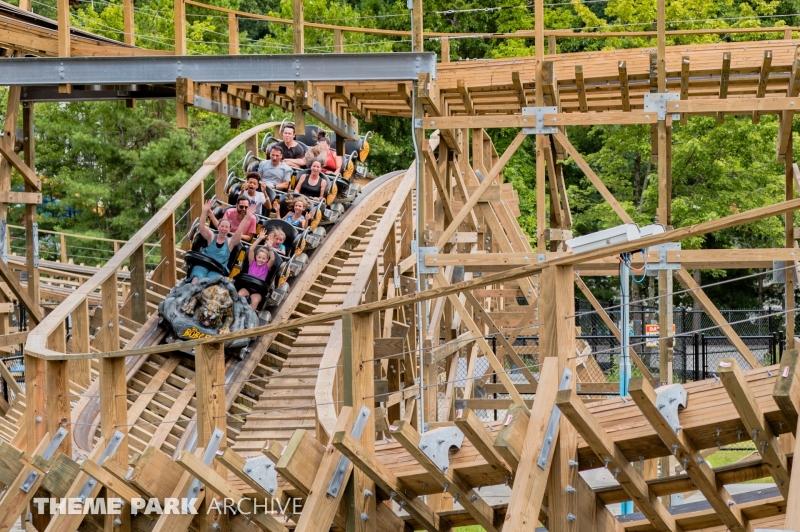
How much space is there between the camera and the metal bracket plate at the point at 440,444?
18.4 ft

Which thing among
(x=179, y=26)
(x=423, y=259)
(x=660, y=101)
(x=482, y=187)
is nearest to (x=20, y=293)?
(x=179, y=26)

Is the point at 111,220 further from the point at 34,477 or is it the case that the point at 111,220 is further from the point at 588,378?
the point at 34,477

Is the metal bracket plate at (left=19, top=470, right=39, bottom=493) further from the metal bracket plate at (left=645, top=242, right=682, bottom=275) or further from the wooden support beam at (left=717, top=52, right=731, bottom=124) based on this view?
the wooden support beam at (left=717, top=52, right=731, bottom=124)

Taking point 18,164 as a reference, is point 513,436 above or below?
below

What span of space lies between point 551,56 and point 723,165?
1261 cm

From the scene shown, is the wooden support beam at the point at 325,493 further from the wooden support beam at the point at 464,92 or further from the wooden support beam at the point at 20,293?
the wooden support beam at the point at 20,293

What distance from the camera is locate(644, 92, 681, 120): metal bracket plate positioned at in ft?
34.6

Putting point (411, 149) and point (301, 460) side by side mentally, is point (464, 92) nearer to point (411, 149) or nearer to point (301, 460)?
point (301, 460)

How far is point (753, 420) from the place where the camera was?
5.03m

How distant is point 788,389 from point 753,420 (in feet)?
1.16

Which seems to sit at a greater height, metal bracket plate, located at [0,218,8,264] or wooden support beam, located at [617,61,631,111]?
wooden support beam, located at [617,61,631,111]

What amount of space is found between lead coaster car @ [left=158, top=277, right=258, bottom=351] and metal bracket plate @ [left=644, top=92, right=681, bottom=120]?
450cm

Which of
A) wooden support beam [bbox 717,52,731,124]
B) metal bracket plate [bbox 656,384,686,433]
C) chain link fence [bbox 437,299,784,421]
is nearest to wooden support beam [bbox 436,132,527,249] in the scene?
chain link fence [bbox 437,299,784,421]

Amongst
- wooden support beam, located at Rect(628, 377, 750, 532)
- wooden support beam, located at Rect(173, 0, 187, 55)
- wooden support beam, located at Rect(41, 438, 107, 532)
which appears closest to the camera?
wooden support beam, located at Rect(628, 377, 750, 532)
